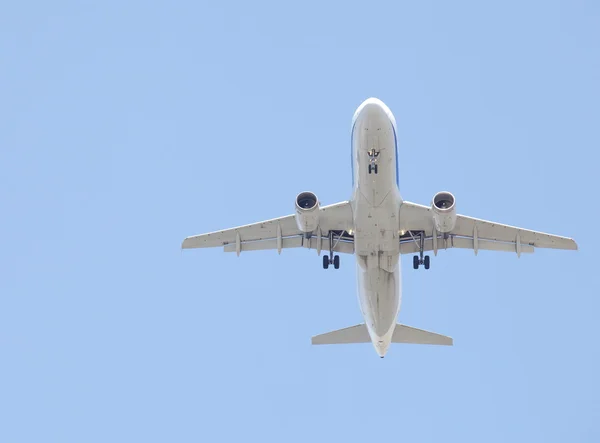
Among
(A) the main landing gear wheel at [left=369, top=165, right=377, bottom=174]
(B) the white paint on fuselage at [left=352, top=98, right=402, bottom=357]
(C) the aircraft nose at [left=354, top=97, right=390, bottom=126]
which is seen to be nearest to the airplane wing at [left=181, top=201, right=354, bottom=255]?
(B) the white paint on fuselage at [left=352, top=98, right=402, bottom=357]

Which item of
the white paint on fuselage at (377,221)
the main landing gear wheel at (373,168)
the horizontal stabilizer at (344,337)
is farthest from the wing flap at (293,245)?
the main landing gear wheel at (373,168)

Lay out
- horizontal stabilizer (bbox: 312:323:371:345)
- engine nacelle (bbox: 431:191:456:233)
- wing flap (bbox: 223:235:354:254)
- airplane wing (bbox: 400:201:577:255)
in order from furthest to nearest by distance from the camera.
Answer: horizontal stabilizer (bbox: 312:323:371:345)
wing flap (bbox: 223:235:354:254)
airplane wing (bbox: 400:201:577:255)
engine nacelle (bbox: 431:191:456:233)

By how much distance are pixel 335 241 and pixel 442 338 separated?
23.6ft

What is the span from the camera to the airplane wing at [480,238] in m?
47.6

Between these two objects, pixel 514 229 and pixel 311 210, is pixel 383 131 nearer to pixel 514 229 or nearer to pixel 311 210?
pixel 311 210

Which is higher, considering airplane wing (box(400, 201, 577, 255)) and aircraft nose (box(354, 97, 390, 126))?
aircraft nose (box(354, 97, 390, 126))

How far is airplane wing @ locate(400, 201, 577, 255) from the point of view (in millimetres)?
47625

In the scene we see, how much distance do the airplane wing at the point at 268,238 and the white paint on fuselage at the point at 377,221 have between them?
204cm

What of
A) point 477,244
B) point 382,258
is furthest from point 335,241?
point 477,244

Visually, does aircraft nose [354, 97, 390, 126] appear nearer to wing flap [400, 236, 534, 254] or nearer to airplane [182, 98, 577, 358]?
airplane [182, 98, 577, 358]

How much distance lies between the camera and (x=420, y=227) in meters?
47.0

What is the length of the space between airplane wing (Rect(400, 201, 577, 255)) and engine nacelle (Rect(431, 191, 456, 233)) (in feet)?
4.05

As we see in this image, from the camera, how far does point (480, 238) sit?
161 ft

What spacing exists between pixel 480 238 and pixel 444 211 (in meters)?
4.73
